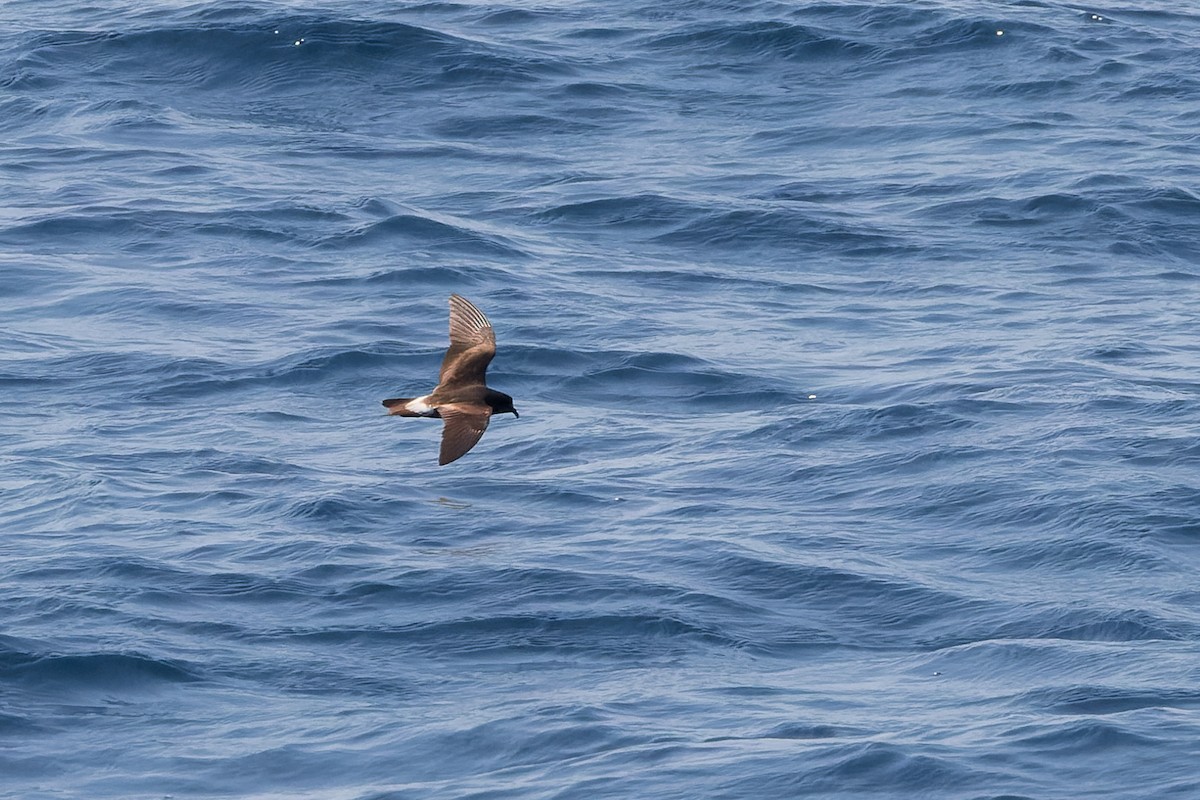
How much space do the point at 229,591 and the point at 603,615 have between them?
210 centimetres

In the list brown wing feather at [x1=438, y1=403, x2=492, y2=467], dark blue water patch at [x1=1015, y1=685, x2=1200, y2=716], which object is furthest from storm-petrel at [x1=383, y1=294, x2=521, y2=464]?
dark blue water patch at [x1=1015, y1=685, x2=1200, y2=716]

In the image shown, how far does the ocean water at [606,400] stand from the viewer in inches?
441

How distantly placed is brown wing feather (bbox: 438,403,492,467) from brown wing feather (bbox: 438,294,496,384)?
326 millimetres

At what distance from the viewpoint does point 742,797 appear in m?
10.3

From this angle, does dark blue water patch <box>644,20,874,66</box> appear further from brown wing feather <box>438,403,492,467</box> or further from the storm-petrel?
brown wing feather <box>438,403,492,467</box>

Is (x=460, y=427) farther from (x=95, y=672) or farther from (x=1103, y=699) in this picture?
(x=1103, y=699)

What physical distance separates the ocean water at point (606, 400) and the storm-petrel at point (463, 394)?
2.09ft

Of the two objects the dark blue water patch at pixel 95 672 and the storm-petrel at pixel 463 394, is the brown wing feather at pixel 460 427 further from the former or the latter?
the dark blue water patch at pixel 95 672

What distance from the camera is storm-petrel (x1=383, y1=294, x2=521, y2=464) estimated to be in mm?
13727

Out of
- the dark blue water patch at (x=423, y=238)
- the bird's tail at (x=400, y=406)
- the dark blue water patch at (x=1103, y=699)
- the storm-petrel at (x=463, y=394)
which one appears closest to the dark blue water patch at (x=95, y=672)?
the storm-petrel at (x=463, y=394)

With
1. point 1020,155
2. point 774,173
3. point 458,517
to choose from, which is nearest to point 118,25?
point 774,173

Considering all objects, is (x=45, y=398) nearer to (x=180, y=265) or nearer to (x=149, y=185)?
(x=180, y=265)

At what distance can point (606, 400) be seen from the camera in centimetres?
1619

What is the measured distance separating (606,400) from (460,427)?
261cm
